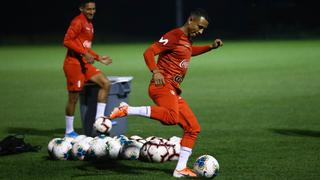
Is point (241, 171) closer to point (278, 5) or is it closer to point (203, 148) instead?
point (203, 148)

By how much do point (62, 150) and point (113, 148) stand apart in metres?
0.73

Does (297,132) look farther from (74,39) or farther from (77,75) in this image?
(74,39)

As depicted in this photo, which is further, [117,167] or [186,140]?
[117,167]

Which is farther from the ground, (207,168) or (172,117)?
(172,117)

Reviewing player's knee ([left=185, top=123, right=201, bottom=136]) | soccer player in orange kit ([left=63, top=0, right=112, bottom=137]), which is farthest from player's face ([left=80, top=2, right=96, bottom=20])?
player's knee ([left=185, top=123, right=201, bottom=136])

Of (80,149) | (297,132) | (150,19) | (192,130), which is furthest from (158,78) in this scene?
(150,19)

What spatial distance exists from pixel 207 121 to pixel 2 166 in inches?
204

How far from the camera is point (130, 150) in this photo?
10039 millimetres

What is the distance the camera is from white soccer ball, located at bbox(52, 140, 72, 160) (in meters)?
10.1

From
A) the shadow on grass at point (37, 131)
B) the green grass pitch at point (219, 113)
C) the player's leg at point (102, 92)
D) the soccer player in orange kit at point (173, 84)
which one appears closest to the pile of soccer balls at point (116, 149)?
the green grass pitch at point (219, 113)

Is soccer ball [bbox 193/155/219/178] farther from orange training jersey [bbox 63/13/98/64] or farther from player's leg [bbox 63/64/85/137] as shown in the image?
player's leg [bbox 63/64/85/137]

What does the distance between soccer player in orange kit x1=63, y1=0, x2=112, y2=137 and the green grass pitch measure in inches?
37.2

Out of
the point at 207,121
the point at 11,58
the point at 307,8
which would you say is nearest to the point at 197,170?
the point at 207,121

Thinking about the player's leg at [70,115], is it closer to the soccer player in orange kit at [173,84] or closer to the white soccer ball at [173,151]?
the white soccer ball at [173,151]
